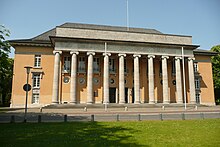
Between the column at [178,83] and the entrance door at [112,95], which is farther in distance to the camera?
the entrance door at [112,95]

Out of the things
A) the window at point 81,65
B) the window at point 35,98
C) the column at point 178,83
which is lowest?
the window at point 35,98

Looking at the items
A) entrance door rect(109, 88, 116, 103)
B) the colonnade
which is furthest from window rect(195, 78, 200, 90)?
entrance door rect(109, 88, 116, 103)

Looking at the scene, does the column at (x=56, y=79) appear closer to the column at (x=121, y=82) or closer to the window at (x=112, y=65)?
the window at (x=112, y=65)

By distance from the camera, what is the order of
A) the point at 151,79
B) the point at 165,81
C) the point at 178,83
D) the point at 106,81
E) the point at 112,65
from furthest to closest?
the point at 112,65
the point at 178,83
the point at 165,81
the point at 151,79
the point at 106,81

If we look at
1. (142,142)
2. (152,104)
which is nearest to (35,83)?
(152,104)

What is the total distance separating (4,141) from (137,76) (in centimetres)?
2986

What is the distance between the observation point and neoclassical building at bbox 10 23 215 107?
35.9m

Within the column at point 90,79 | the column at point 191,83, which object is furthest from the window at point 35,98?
the column at point 191,83

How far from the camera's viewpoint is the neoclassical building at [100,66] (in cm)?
3588

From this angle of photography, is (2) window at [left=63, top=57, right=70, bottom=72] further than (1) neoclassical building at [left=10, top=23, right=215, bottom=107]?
Yes

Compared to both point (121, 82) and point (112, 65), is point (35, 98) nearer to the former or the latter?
point (112, 65)

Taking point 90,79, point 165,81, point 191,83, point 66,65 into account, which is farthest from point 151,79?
point 66,65

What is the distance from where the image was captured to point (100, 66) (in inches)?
1570

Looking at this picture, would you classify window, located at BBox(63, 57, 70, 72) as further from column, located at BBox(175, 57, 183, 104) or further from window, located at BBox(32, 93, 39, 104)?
column, located at BBox(175, 57, 183, 104)
